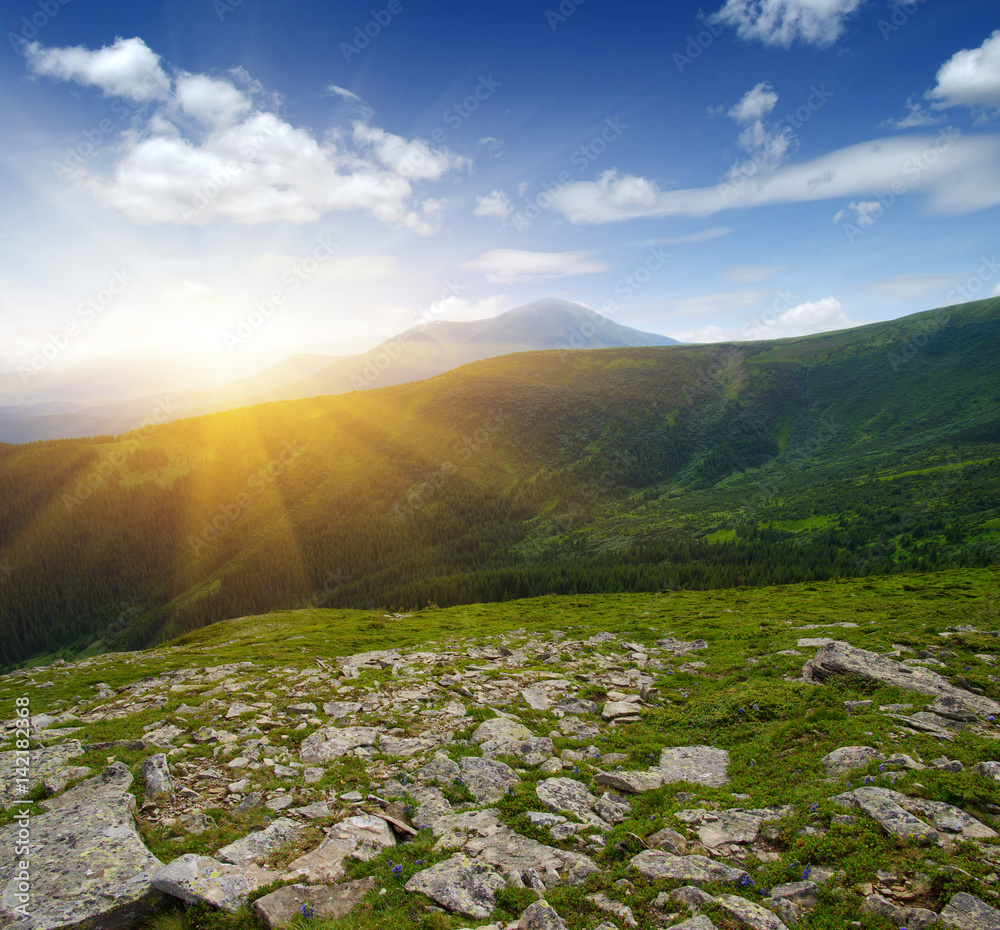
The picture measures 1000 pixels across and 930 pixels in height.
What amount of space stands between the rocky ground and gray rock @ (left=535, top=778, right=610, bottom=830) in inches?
2.6

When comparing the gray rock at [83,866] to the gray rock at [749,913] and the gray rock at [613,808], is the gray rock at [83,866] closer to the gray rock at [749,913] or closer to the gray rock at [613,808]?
the gray rock at [613,808]

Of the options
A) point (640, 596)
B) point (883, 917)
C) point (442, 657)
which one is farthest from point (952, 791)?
point (640, 596)

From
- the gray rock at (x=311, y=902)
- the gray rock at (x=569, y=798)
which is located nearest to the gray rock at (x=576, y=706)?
the gray rock at (x=569, y=798)

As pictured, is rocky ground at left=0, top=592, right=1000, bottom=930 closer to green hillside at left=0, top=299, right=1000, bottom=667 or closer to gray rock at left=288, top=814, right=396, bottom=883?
gray rock at left=288, top=814, right=396, bottom=883

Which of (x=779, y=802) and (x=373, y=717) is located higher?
(x=779, y=802)

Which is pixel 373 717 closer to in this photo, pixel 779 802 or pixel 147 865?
pixel 147 865

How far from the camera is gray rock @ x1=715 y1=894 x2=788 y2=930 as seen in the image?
23.1 feet

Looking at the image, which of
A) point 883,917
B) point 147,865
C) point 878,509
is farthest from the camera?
point 878,509

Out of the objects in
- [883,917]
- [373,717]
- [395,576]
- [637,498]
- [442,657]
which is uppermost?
[883,917]

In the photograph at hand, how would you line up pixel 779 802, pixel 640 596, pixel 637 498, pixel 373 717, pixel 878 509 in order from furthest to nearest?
pixel 637 498, pixel 878 509, pixel 640 596, pixel 373 717, pixel 779 802

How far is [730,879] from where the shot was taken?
8172 millimetres

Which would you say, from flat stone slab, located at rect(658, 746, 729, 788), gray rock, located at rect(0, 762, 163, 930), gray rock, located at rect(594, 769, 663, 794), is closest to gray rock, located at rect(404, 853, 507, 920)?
gray rock, located at rect(594, 769, 663, 794)

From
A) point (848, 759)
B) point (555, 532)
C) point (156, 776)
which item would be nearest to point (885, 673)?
point (848, 759)

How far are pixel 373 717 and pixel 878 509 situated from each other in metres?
115
